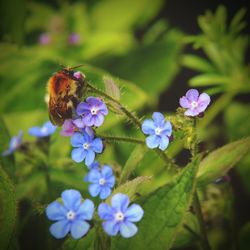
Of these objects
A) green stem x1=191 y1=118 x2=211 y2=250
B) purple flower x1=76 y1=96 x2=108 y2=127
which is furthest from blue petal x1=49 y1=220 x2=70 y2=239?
green stem x1=191 y1=118 x2=211 y2=250

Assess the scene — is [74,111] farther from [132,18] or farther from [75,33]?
[132,18]

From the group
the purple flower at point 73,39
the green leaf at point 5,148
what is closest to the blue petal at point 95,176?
the green leaf at point 5,148

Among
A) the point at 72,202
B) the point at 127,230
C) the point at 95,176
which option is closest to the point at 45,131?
the point at 95,176

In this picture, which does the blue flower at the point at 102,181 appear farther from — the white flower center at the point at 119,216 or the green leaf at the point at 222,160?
the green leaf at the point at 222,160

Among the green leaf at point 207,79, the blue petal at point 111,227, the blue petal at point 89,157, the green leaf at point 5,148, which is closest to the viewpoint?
the blue petal at point 111,227

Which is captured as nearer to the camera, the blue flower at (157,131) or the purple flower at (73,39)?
the blue flower at (157,131)

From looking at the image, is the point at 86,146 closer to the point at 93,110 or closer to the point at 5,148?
the point at 93,110

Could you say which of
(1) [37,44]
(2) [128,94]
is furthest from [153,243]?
(1) [37,44]
